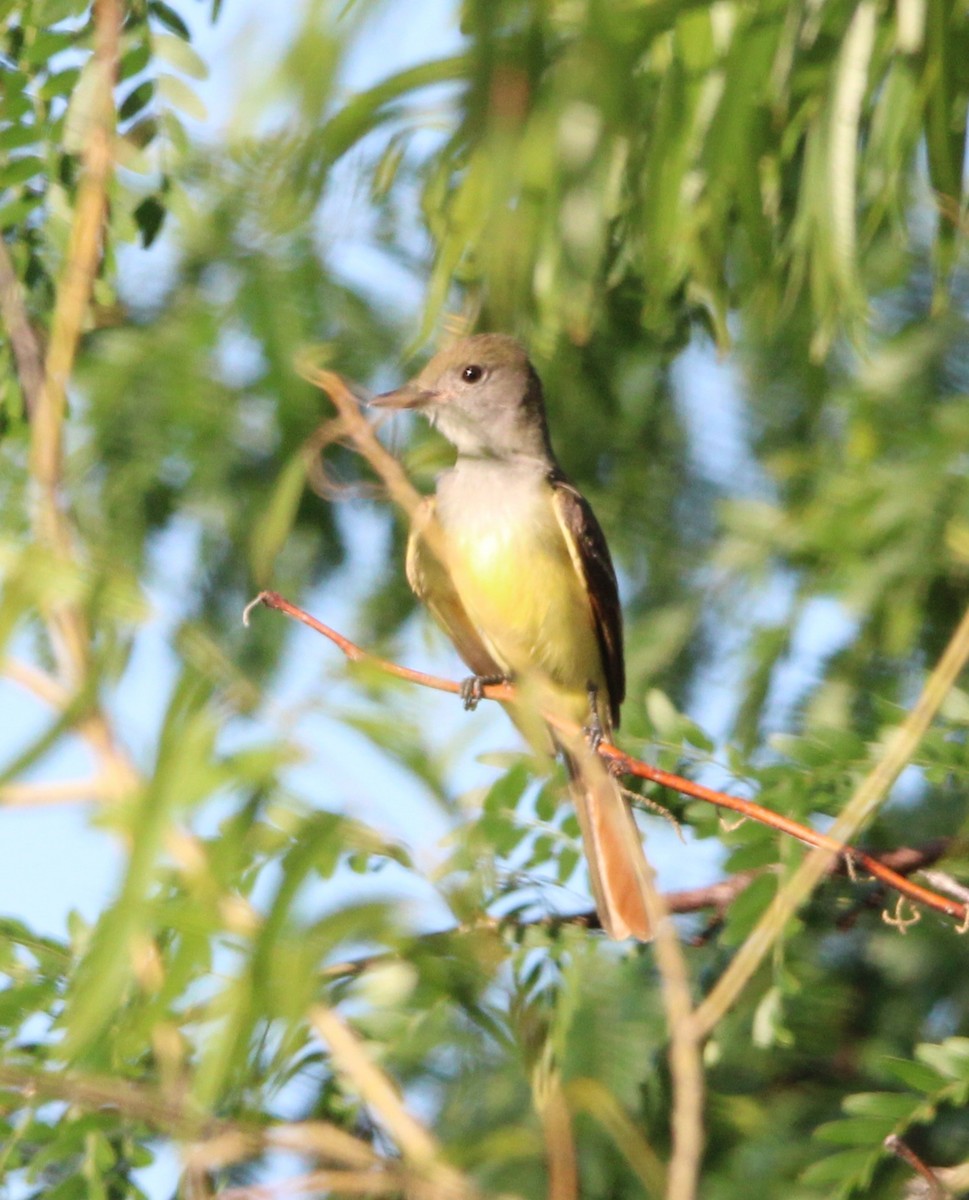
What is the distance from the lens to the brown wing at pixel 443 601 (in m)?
3.95

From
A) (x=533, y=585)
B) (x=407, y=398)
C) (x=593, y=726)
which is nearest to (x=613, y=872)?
(x=593, y=726)

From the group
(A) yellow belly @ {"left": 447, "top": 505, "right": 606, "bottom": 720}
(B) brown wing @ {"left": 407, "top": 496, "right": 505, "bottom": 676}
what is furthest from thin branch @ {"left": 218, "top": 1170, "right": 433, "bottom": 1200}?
(A) yellow belly @ {"left": 447, "top": 505, "right": 606, "bottom": 720}

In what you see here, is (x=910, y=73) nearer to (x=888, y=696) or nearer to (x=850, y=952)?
(x=888, y=696)

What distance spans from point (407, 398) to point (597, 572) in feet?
2.40

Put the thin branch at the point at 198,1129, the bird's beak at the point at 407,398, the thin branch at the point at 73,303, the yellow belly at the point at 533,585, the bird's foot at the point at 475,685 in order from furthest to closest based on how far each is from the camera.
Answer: the yellow belly at the point at 533,585
the bird's foot at the point at 475,685
the bird's beak at the point at 407,398
the thin branch at the point at 73,303
the thin branch at the point at 198,1129

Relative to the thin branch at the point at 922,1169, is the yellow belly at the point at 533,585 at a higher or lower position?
higher

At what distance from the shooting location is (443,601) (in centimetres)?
425

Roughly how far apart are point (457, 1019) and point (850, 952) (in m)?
1.04

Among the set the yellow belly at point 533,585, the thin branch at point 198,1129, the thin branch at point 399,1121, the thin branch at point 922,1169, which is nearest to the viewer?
the thin branch at point 198,1129

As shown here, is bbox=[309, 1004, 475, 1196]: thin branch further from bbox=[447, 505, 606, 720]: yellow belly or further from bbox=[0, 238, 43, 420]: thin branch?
bbox=[447, 505, 606, 720]: yellow belly

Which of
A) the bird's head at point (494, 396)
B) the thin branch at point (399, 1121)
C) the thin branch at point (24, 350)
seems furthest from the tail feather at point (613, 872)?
the thin branch at point (24, 350)

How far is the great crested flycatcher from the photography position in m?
4.33

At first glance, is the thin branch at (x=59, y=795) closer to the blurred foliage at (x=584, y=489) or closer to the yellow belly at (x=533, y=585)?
the blurred foliage at (x=584, y=489)

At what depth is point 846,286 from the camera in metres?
2.04
